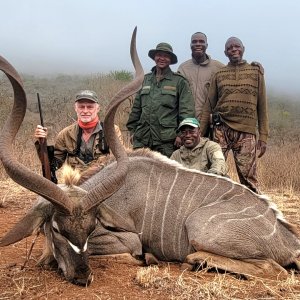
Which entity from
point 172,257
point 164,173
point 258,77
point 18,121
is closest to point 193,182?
point 164,173

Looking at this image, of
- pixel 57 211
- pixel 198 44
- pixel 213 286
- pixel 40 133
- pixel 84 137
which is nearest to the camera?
pixel 213 286

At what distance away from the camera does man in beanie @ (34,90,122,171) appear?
4961 mm

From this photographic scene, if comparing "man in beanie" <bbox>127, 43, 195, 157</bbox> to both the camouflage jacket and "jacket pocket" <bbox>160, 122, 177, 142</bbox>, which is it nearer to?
"jacket pocket" <bbox>160, 122, 177, 142</bbox>

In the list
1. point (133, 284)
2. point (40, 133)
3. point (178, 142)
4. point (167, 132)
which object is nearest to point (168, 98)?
point (167, 132)

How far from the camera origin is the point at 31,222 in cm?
345

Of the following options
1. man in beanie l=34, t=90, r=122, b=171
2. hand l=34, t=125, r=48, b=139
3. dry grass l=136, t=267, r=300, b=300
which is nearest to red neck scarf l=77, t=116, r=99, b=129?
Result: man in beanie l=34, t=90, r=122, b=171

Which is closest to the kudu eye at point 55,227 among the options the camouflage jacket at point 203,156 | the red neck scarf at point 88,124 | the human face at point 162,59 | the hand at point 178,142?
the red neck scarf at point 88,124

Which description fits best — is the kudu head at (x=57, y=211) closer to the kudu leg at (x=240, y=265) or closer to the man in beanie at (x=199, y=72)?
the kudu leg at (x=240, y=265)

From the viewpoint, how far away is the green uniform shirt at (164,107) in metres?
5.53

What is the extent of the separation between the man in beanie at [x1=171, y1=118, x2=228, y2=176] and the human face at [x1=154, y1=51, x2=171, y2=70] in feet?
2.66

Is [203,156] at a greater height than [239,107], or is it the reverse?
[239,107]

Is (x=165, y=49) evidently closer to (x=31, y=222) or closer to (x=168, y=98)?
(x=168, y=98)

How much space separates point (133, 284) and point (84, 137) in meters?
2.07

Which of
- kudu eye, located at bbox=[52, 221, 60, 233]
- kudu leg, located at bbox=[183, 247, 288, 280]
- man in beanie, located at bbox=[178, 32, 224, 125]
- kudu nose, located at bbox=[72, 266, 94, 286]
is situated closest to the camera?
kudu nose, located at bbox=[72, 266, 94, 286]
